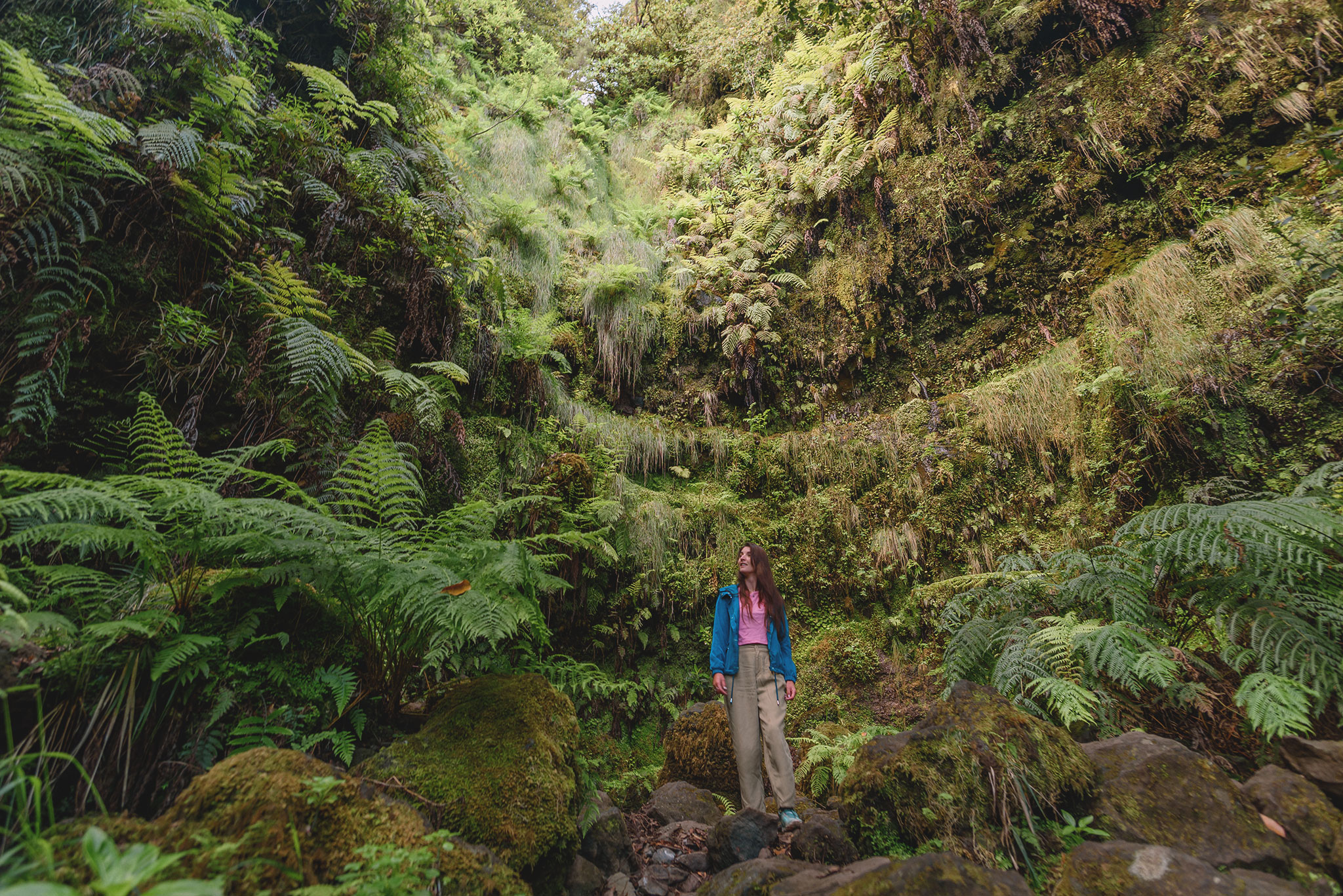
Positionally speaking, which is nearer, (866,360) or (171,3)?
(171,3)

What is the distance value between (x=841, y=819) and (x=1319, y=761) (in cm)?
184

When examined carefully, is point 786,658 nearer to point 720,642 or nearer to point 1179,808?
point 720,642

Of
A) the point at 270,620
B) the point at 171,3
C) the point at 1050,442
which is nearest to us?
the point at 270,620

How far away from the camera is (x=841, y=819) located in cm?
266

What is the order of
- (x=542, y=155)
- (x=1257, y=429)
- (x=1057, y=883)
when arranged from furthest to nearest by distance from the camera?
1. (x=542, y=155)
2. (x=1257, y=429)
3. (x=1057, y=883)

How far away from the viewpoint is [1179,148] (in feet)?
17.0

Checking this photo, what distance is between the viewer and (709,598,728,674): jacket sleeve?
3.68 metres

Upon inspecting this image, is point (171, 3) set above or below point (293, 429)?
above

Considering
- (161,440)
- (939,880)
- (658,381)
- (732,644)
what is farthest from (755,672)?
(658,381)

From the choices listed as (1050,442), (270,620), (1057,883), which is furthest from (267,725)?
(1050,442)

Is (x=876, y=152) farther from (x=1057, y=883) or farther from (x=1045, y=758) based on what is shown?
(x=1057, y=883)

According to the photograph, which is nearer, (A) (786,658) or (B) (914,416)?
(A) (786,658)

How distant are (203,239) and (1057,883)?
5.35 metres

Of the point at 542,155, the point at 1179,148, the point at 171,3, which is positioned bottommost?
the point at 1179,148
